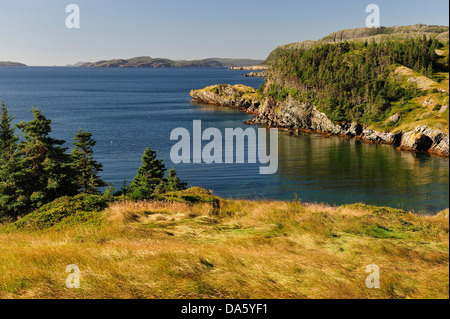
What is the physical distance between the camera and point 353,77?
377ft

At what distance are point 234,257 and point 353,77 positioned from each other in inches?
4664

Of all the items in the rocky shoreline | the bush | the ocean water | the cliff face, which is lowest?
the ocean water

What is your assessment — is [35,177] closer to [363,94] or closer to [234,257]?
[234,257]

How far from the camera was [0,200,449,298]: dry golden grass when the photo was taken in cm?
823

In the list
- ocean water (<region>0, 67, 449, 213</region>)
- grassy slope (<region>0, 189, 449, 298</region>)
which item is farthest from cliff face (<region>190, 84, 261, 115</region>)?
grassy slope (<region>0, 189, 449, 298</region>)

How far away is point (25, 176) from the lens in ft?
81.0

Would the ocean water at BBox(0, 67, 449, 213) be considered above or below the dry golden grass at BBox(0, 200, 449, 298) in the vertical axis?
below

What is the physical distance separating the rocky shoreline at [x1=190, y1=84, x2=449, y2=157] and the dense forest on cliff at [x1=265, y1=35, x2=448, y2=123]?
321 cm

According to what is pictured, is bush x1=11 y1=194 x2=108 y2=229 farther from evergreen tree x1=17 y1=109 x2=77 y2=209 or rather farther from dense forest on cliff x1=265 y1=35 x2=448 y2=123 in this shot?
dense forest on cliff x1=265 y1=35 x2=448 y2=123

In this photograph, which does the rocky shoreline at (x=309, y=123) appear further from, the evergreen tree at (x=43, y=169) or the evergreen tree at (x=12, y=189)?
the evergreen tree at (x=12, y=189)

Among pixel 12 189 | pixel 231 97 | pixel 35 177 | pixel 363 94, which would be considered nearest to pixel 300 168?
pixel 363 94

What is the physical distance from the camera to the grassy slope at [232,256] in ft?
27.0

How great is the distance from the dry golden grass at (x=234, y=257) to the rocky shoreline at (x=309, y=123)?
5073 centimetres
